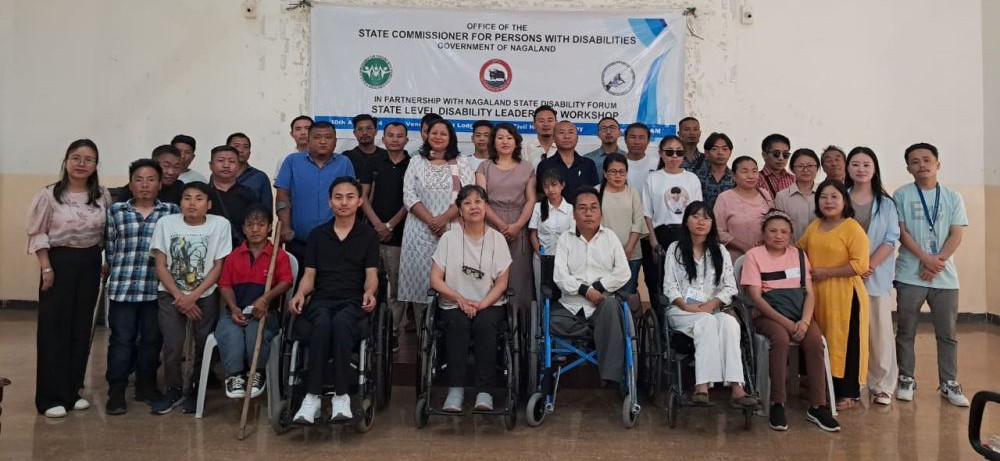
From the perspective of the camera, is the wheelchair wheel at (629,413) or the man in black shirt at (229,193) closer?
the wheelchair wheel at (629,413)

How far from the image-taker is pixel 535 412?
10.3 feet

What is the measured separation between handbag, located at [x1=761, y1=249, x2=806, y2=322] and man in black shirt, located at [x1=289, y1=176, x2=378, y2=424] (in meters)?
1.90

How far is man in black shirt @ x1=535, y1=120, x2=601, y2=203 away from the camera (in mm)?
4031

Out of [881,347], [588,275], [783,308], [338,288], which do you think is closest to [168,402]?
[338,288]

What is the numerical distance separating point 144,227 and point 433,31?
9.58 feet

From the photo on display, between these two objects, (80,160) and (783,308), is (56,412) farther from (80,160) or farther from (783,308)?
(783,308)

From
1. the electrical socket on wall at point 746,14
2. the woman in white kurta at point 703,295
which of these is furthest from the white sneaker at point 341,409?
the electrical socket on wall at point 746,14

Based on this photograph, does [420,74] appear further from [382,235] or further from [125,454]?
[125,454]

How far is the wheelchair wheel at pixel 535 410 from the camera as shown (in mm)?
3072

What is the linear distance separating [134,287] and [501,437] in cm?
189

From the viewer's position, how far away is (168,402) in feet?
10.9

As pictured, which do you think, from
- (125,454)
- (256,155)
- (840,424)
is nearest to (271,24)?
(256,155)

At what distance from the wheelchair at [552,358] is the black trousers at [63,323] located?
209 centimetres

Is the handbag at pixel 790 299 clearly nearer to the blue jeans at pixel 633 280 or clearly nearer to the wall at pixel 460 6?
the blue jeans at pixel 633 280
